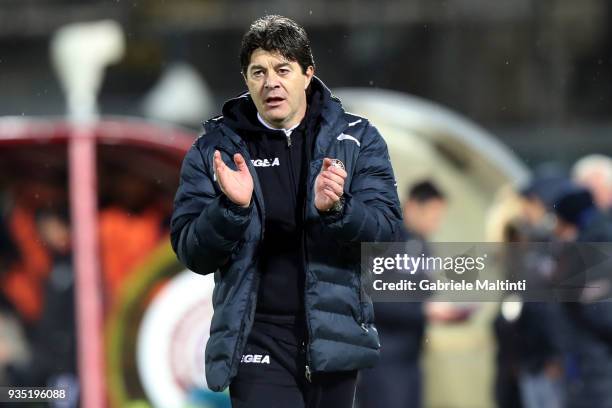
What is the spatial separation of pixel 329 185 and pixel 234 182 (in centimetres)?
21

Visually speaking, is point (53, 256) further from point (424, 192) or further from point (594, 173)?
point (594, 173)

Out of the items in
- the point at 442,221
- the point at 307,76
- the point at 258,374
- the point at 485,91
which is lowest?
the point at 258,374

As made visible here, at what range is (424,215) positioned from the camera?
19.2 feet

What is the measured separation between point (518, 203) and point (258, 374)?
315 centimetres

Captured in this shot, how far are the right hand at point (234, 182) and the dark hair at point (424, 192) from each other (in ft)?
10.1

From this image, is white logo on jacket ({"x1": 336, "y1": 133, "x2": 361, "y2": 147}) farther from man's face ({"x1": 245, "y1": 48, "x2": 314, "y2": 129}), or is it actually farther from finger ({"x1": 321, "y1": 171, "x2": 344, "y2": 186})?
finger ({"x1": 321, "y1": 171, "x2": 344, "y2": 186})

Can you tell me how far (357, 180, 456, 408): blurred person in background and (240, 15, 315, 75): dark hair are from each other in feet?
9.19

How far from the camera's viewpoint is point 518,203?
592cm

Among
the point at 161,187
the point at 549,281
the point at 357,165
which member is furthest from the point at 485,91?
the point at 357,165

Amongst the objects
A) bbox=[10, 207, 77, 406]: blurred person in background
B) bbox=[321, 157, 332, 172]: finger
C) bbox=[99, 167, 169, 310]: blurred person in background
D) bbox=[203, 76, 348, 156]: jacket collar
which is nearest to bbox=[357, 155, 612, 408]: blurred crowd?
bbox=[99, 167, 169, 310]: blurred person in background

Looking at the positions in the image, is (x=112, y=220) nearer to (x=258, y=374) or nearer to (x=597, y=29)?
(x=597, y=29)

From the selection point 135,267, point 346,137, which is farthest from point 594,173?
point 346,137

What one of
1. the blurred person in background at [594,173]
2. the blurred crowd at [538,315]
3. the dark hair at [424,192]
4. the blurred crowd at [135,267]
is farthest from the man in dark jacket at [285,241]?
the blurred person in background at [594,173]

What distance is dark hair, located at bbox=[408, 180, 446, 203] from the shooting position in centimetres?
589
